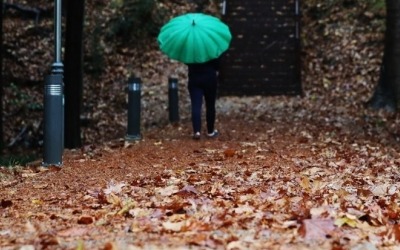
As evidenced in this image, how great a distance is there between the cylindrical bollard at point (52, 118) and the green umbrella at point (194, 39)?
2.88 meters

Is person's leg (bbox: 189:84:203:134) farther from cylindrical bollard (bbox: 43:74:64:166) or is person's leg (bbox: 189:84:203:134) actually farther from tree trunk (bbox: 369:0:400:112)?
tree trunk (bbox: 369:0:400:112)

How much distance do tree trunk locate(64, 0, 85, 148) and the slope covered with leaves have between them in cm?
137

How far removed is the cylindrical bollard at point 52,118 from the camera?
7.72 m

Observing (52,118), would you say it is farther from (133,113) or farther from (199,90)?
(133,113)

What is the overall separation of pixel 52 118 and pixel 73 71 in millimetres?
4535

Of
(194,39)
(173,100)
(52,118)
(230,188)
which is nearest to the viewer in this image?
(230,188)

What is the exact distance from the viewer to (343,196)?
5.34 meters

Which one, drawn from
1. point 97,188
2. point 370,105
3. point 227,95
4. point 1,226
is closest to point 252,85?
point 227,95

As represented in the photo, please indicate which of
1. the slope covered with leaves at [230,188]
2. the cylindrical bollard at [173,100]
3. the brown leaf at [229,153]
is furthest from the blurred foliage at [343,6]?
the brown leaf at [229,153]

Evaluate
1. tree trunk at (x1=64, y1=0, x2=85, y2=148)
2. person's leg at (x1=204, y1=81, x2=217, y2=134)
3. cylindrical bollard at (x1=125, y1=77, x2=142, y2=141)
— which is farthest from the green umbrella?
tree trunk at (x1=64, y1=0, x2=85, y2=148)

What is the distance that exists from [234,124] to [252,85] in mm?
5112

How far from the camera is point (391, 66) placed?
44.5 ft

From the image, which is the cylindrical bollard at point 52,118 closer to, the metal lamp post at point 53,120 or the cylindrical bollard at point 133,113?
the metal lamp post at point 53,120

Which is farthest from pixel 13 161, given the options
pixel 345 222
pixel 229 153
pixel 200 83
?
pixel 345 222
